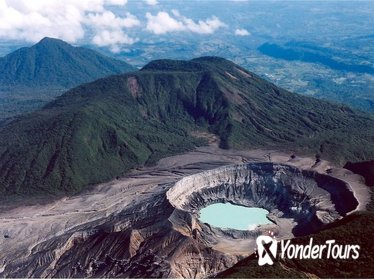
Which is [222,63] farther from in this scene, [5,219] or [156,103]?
[5,219]

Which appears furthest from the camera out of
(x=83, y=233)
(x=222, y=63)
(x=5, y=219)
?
(x=222, y=63)

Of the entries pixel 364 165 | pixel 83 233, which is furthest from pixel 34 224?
pixel 364 165

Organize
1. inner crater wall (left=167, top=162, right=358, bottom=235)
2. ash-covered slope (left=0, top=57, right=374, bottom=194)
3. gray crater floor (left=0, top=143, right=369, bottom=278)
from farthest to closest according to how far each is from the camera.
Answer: ash-covered slope (left=0, top=57, right=374, bottom=194) → inner crater wall (left=167, top=162, right=358, bottom=235) → gray crater floor (left=0, top=143, right=369, bottom=278)

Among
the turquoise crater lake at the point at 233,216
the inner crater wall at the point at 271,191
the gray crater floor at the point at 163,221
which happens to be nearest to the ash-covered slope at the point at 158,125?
the gray crater floor at the point at 163,221

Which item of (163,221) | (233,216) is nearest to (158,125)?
(233,216)

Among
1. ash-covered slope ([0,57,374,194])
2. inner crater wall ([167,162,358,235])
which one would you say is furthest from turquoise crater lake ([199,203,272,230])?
ash-covered slope ([0,57,374,194])

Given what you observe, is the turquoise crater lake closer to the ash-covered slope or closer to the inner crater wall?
the inner crater wall
